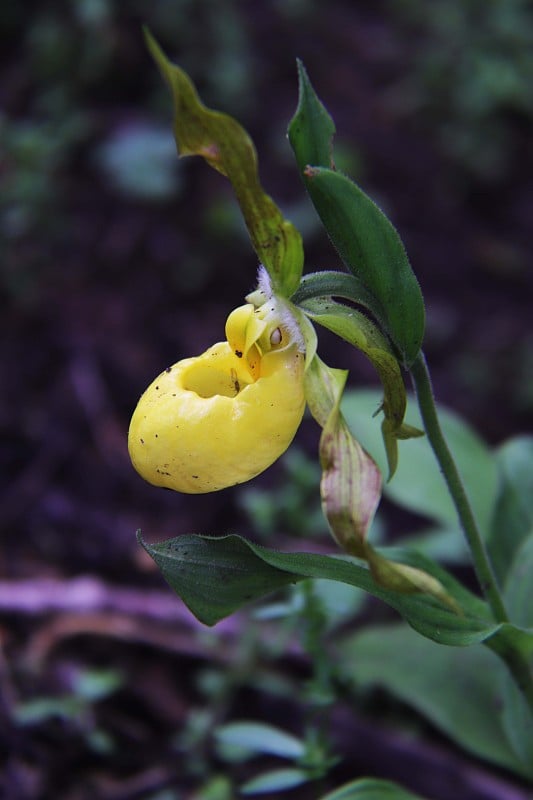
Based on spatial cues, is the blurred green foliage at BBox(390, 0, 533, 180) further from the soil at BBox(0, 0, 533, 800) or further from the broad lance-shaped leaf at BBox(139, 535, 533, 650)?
the broad lance-shaped leaf at BBox(139, 535, 533, 650)

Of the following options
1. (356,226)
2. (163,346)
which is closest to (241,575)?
(356,226)

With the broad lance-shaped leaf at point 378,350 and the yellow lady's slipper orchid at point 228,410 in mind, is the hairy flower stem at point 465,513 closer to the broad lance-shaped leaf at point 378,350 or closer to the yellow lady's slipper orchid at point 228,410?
the broad lance-shaped leaf at point 378,350

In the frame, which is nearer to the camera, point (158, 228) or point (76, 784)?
point (76, 784)

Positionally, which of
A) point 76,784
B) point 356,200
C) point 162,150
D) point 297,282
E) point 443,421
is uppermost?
point 356,200

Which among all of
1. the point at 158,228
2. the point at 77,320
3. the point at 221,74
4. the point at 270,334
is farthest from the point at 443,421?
the point at 221,74

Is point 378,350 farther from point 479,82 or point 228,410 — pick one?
point 479,82

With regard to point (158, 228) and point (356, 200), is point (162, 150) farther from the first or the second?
point (356, 200)

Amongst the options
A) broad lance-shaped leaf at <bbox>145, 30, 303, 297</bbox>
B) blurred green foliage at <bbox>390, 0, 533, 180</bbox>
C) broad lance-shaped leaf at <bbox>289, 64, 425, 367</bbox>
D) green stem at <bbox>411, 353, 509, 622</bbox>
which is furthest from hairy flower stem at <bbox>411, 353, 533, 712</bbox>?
blurred green foliage at <bbox>390, 0, 533, 180</bbox>
